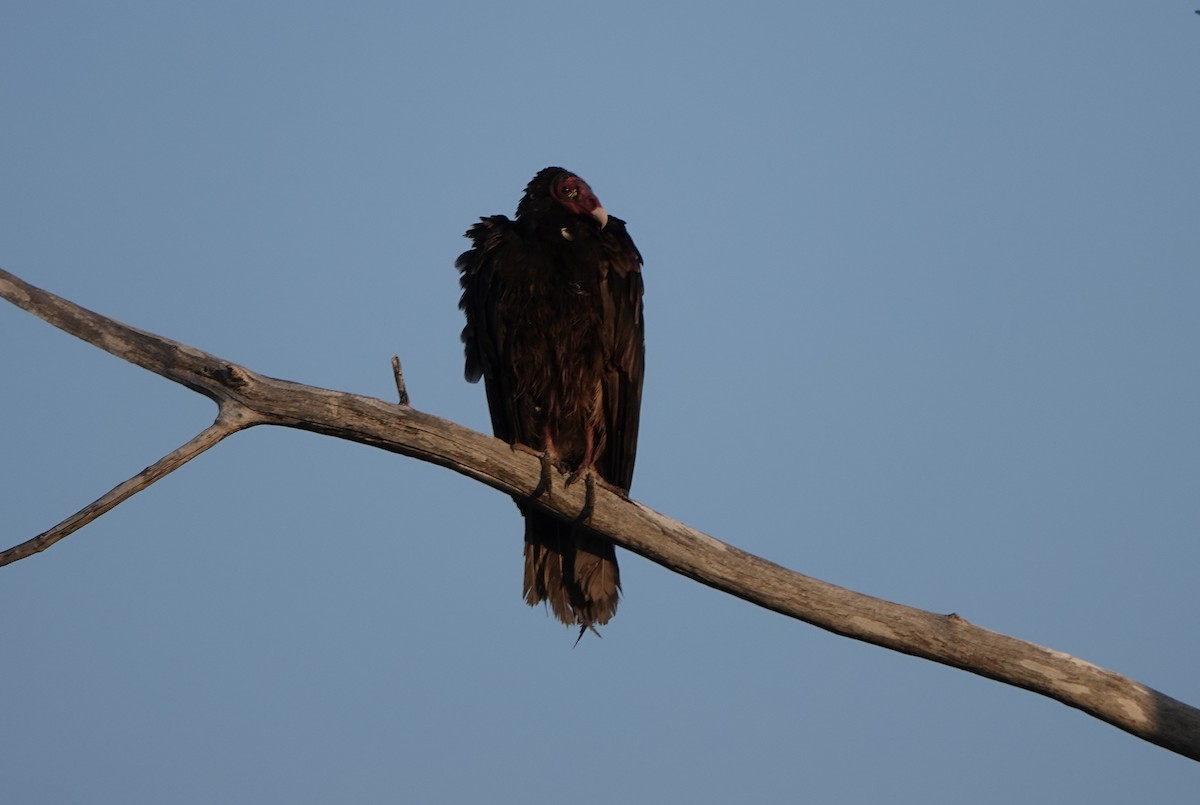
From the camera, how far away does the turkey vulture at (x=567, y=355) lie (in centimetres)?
481

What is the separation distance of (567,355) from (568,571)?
2.67 feet

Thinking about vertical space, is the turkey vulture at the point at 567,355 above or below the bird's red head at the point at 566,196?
below

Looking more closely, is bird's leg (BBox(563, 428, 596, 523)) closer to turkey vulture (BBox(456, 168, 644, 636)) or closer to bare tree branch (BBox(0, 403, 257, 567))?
turkey vulture (BBox(456, 168, 644, 636))

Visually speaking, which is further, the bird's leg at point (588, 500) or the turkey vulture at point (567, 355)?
the turkey vulture at point (567, 355)

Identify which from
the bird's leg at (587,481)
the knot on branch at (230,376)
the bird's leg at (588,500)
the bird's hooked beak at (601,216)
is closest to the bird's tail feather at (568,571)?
the bird's leg at (587,481)

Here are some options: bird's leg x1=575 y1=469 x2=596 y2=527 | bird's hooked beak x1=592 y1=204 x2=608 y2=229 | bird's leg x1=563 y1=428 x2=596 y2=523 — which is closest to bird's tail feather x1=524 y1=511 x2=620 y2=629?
bird's leg x1=563 y1=428 x2=596 y2=523

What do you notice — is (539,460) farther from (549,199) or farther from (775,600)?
(549,199)

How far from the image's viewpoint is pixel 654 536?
4238 mm

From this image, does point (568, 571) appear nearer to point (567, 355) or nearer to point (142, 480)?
point (567, 355)

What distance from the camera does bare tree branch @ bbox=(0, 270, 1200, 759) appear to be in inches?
151

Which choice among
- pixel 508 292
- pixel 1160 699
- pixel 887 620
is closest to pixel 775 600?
pixel 887 620

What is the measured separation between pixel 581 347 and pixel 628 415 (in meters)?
0.34

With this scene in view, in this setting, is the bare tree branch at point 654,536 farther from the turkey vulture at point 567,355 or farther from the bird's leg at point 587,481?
the turkey vulture at point 567,355

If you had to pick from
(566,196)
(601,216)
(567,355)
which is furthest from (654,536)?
(566,196)
